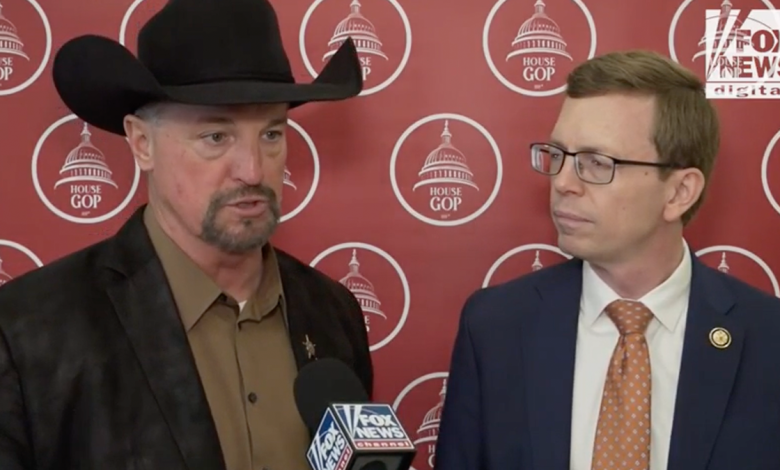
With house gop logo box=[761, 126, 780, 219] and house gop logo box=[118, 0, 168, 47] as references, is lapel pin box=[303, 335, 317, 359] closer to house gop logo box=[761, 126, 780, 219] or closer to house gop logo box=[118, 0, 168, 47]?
house gop logo box=[118, 0, 168, 47]

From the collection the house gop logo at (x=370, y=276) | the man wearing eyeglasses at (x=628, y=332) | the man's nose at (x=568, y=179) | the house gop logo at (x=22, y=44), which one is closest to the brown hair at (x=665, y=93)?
the man wearing eyeglasses at (x=628, y=332)

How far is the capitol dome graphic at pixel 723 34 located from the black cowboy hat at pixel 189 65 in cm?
99

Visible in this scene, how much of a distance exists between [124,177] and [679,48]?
133cm

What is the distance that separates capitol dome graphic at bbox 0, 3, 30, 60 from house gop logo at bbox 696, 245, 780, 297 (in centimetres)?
164

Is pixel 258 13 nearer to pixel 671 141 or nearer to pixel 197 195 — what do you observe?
pixel 197 195

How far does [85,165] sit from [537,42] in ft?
3.54

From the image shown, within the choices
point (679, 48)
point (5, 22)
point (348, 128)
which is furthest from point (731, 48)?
point (5, 22)

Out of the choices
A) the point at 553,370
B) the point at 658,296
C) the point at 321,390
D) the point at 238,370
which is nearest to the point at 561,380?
the point at 553,370

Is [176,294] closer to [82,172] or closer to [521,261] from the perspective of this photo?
[82,172]

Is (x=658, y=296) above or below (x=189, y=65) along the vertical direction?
below

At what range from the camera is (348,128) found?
2285 millimetres

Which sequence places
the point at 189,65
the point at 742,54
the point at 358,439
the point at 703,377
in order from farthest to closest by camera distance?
the point at 742,54 → the point at 703,377 → the point at 189,65 → the point at 358,439

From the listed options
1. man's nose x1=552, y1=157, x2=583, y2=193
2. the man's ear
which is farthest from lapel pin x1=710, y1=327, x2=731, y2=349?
the man's ear

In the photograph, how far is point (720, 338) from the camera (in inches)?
73.0
